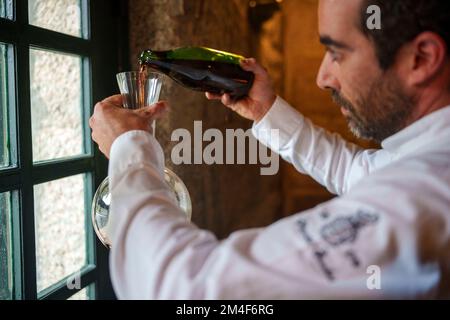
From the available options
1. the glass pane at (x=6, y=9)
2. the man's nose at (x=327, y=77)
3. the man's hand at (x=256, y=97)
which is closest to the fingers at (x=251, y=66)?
the man's hand at (x=256, y=97)

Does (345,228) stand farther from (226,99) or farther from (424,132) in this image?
(226,99)

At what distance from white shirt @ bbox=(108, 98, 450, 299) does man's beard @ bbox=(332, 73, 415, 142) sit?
127 mm

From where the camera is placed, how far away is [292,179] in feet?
13.2

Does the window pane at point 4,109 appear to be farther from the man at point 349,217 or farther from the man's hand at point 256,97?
the man's hand at point 256,97

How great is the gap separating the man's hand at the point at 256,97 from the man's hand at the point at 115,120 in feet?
1.26

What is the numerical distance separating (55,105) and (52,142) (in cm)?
8

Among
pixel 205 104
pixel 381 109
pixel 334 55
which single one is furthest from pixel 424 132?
pixel 205 104

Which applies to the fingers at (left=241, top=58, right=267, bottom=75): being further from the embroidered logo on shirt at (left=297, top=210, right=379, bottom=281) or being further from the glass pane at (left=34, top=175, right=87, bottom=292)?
the embroidered logo on shirt at (left=297, top=210, right=379, bottom=281)

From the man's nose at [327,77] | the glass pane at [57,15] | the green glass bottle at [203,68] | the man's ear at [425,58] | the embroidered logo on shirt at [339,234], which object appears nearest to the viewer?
the embroidered logo on shirt at [339,234]

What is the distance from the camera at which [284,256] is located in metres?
0.48

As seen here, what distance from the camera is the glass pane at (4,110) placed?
2.56 feet

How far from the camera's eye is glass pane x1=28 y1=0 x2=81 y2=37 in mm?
874

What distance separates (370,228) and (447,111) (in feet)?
0.87
